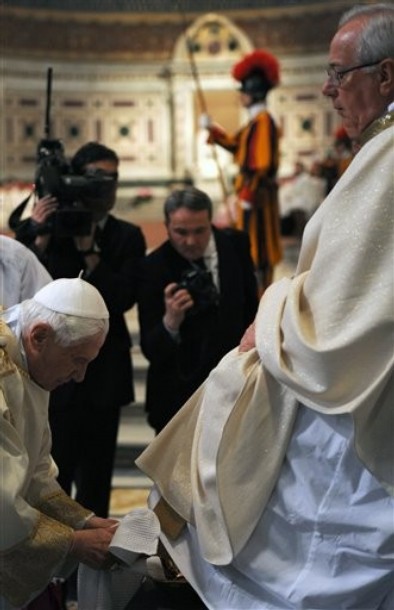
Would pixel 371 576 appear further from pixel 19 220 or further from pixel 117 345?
pixel 19 220

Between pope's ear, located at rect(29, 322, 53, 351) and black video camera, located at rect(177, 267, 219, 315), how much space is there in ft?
3.68

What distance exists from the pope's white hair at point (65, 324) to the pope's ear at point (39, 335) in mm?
10

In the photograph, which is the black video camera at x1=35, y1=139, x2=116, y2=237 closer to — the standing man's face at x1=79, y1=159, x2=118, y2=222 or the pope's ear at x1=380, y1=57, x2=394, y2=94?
the standing man's face at x1=79, y1=159, x2=118, y2=222

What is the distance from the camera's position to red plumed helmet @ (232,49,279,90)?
6.67 m

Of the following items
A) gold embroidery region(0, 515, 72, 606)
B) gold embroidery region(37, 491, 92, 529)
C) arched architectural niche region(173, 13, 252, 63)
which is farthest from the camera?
arched architectural niche region(173, 13, 252, 63)

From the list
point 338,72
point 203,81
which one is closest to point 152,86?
point 203,81

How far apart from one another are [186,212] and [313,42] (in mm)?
9336

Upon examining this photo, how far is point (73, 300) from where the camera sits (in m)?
2.22

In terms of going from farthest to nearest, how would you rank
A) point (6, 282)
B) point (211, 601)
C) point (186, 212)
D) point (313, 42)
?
point (313, 42) → point (186, 212) → point (6, 282) → point (211, 601)

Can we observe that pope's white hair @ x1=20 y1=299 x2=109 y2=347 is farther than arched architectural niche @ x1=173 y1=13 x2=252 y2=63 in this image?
No

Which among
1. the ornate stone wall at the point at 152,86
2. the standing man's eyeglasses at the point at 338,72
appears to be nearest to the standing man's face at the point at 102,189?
the standing man's eyeglasses at the point at 338,72

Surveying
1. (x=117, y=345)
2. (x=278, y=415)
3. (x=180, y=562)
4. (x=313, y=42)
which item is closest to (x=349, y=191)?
(x=278, y=415)

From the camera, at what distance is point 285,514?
2.19 metres

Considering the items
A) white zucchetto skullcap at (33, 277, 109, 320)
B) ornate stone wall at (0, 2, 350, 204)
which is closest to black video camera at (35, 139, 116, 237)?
white zucchetto skullcap at (33, 277, 109, 320)
